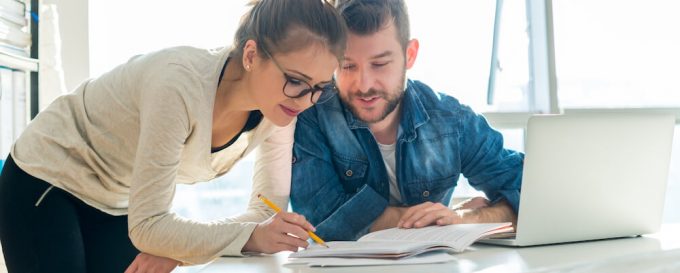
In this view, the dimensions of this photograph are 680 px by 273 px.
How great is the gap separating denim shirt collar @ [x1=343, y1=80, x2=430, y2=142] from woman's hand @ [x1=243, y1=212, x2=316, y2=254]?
0.64 m

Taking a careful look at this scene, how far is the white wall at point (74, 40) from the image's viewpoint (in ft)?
8.09

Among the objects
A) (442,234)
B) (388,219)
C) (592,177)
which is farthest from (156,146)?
(592,177)

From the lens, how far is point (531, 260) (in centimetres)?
122

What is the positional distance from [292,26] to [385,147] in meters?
0.63

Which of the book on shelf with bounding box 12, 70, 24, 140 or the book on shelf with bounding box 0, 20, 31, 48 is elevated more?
the book on shelf with bounding box 0, 20, 31, 48

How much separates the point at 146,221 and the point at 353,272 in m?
0.34

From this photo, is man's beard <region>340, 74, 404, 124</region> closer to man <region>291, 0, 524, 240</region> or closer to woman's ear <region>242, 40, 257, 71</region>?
man <region>291, 0, 524, 240</region>

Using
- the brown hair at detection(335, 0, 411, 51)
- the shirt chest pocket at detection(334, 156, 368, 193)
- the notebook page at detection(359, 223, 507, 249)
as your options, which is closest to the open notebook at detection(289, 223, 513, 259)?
the notebook page at detection(359, 223, 507, 249)

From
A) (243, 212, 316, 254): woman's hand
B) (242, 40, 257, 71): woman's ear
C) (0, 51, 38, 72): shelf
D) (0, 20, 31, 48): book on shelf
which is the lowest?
(243, 212, 316, 254): woman's hand

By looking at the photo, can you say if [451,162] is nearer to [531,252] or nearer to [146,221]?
[531,252]

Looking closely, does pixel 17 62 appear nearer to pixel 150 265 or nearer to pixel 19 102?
pixel 19 102

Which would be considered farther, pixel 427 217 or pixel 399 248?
pixel 427 217

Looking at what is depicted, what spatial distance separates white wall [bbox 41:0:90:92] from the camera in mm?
2465

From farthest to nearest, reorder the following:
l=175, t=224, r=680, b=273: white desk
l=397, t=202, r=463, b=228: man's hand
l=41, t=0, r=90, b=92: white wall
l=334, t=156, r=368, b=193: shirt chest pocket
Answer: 1. l=41, t=0, r=90, b=92: white wall
2. l=334, t=156, r=368, b=193: shirt chest pocket
3. l=397, t=202, r=463, b=228: man's hand
4. l=175, t=224, r=680, b=273: white desk
